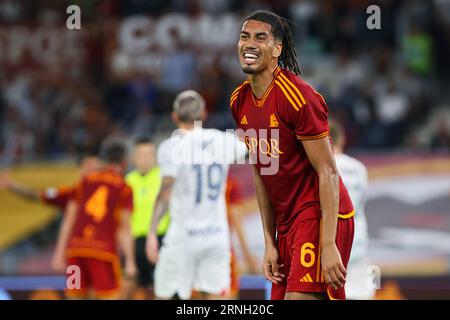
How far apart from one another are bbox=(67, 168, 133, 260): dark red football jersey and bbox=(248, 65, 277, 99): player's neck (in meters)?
4.29

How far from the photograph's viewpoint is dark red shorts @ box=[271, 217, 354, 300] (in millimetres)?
5348

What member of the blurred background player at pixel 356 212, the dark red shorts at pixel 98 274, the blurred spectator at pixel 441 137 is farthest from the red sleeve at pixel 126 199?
the blurred spectator at pixel 441 137

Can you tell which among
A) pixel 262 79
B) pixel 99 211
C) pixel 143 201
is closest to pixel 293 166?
pixel 262 79

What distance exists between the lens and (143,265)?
1030 cm

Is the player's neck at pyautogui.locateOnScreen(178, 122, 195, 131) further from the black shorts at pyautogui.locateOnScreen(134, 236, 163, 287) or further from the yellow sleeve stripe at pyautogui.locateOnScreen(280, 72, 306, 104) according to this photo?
the yellow sleeve stripe at pyautogui.locateOnScreen(280, 72, 306, 104)

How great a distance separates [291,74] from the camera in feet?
17.9

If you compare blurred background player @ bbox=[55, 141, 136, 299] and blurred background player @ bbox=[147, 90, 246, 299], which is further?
blurred background player @ bbox=[55, 141, 136, 299]

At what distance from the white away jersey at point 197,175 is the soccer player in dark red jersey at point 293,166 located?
229 centimetres

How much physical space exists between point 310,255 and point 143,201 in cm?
501

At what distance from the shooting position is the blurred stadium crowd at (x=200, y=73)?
15305 millimetres

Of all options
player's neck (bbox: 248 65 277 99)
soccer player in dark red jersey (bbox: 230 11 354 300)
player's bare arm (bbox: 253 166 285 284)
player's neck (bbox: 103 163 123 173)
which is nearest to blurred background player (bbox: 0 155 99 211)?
player's neck (bbox: 103 163 123 173)
